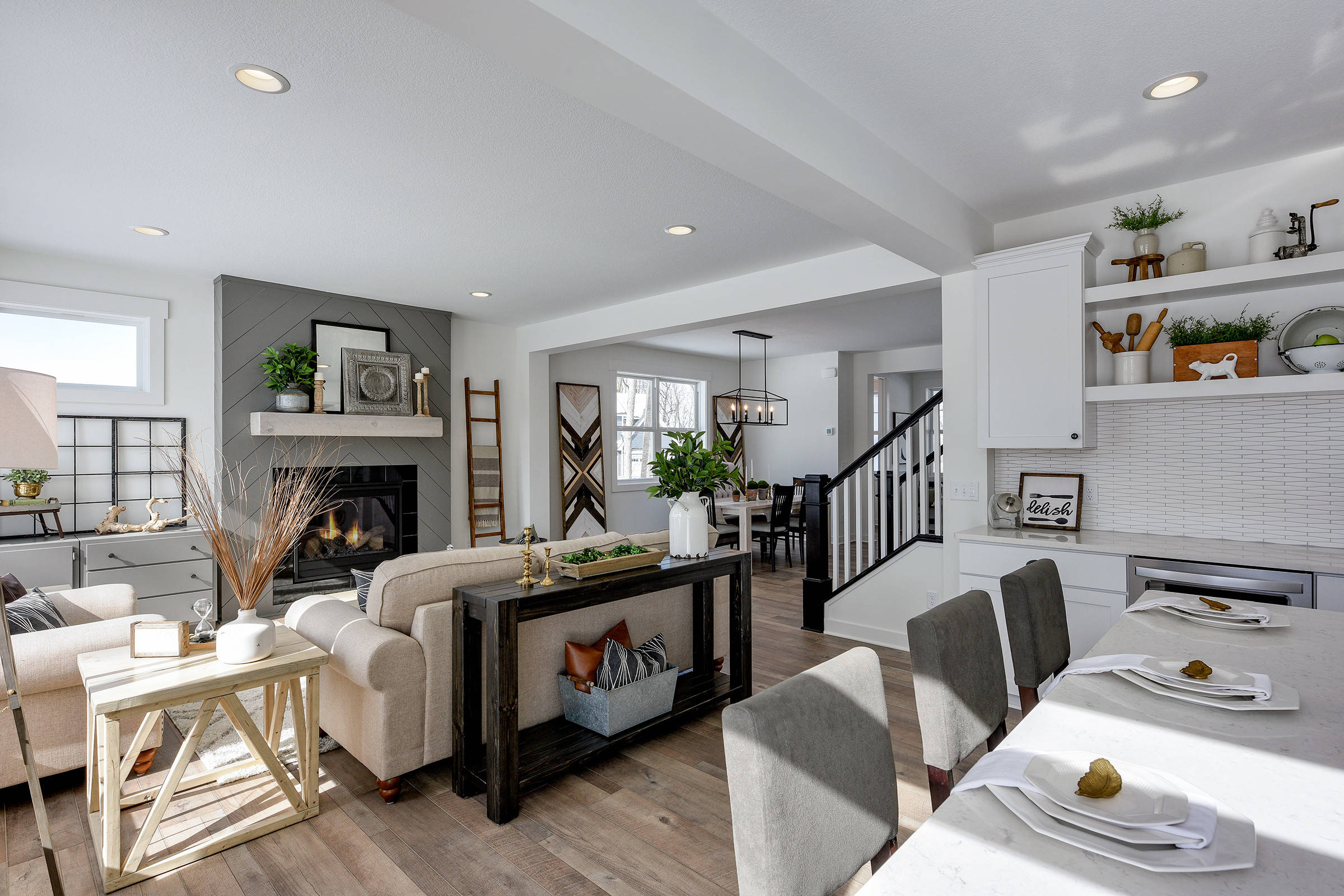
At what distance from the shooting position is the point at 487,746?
2312 millimetres

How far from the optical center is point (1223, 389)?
2.90 m

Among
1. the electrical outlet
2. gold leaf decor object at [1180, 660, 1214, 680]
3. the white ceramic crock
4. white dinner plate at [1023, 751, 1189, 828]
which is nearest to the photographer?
white dinner plate at [1023, 751, 1189, 828]

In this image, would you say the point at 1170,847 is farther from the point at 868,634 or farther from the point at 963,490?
the point at 868,634

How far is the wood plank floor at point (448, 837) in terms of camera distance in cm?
195

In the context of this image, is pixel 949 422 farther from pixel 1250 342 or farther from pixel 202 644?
pixel 202 644

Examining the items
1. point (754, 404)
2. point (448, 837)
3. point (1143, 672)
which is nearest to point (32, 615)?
point (448, 837)

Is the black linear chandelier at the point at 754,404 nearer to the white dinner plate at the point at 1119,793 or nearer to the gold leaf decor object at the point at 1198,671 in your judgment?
the gold leaf decor object at the point at 1198,671

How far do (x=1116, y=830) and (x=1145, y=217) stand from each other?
10.9ft

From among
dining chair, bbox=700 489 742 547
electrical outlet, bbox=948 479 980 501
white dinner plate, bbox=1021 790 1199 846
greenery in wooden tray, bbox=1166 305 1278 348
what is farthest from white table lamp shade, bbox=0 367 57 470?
dining chair, bbox=700 489 742 547

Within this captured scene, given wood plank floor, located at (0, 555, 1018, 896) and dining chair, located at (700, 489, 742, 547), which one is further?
dining chair, located at (700, 489, 742, 547)

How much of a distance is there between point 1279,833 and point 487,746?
2098 mm

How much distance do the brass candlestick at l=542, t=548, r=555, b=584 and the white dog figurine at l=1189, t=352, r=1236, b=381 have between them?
294 cm

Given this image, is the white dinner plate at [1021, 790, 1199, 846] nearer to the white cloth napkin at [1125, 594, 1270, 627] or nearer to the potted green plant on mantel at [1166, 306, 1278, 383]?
the white cloth napkin at [1125, 594, 1270, 627]

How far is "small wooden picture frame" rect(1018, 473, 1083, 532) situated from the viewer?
11.4 feet
